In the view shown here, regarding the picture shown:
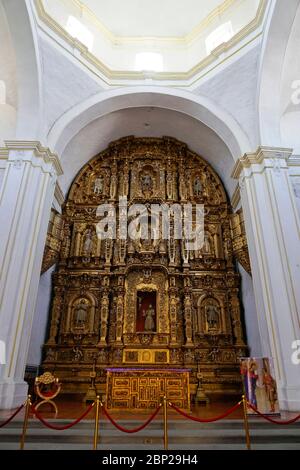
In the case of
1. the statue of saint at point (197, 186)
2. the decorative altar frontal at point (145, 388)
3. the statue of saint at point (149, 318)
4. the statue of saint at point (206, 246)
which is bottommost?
the decorative altar frontal at point (145, 388)

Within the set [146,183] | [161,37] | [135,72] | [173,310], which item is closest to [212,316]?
[173,310]

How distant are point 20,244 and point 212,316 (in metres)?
7.05

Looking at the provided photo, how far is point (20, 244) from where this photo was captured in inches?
303

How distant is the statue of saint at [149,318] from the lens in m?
10.5

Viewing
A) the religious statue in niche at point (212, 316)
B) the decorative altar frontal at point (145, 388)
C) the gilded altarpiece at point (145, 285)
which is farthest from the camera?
the religious statue in niche at point (212, 316)

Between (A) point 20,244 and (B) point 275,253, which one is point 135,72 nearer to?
(A) point 20,244

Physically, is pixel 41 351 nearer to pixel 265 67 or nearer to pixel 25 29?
pixel 25 29

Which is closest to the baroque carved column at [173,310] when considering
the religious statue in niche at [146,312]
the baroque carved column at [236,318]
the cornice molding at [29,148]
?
the religious statue in niche at [146,312]

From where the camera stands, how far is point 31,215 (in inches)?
321

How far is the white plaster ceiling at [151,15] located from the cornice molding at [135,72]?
2.51 feet

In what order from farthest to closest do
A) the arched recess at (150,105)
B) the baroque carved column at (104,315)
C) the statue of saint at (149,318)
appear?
the statue of saint at (149,318) < the baroque carved column at (104,315) < the arched recess at (150,105)

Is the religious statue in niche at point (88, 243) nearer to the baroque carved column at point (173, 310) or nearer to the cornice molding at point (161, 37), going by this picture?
the baroque carved column at point (173, 310)

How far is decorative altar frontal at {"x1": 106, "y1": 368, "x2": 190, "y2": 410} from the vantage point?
23.3 feet
